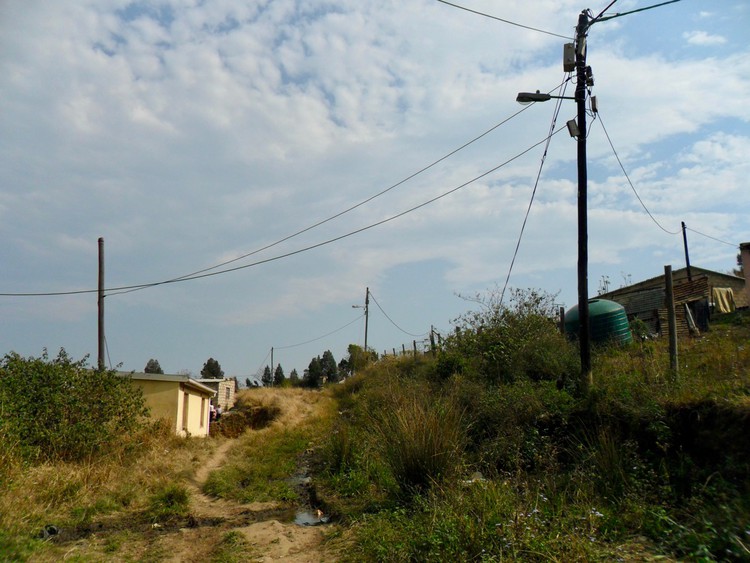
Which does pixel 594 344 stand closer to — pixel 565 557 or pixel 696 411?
pixel 696 411

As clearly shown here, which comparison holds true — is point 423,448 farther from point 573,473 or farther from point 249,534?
point 249,534

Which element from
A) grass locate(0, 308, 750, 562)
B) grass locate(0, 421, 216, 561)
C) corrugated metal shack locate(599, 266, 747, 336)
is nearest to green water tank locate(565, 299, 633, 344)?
corrugated metal shack locate(599, 266, 747, 336)

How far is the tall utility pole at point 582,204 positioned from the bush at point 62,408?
11.5 meters

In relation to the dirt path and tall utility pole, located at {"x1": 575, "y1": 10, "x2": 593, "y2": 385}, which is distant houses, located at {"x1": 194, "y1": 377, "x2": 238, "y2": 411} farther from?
tall utility pole, located at {"x1": 575, "y1": 10, "x2": 593, "y2": 385}

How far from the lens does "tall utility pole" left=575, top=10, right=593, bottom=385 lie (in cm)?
1219

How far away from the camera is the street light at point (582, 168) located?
40.0ft

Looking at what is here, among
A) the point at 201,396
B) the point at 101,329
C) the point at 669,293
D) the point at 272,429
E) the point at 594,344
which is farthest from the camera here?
the point at 201,396

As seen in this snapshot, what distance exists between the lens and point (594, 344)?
58.0ft

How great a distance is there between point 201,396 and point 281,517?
1957 cm

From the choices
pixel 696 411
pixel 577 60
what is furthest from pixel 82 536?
pixel 577 60

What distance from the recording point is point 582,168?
12422 mm

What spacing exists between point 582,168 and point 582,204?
0.76 m

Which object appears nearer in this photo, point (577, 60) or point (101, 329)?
point (577, 60)

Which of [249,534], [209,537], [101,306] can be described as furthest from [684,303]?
[101,306]
